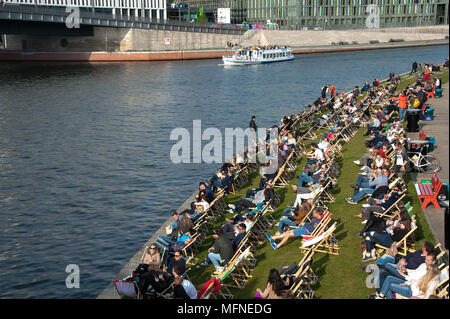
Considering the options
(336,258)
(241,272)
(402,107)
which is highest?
(402,107)

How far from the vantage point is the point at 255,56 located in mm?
93625

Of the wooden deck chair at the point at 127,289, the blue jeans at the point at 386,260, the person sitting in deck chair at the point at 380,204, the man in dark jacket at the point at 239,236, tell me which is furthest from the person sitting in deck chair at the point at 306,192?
the wooden deck chair at the point at 127,289

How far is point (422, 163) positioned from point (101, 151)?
832 inches

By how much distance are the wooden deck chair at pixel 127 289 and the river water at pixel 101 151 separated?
9.50ft

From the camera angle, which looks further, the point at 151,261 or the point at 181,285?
the point at 151,261

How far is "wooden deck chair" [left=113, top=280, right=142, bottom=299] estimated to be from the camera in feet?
42.2

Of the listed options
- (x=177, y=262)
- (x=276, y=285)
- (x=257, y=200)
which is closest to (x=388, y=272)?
(x=276, y=285)

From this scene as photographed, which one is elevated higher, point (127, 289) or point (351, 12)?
point (351, 12)

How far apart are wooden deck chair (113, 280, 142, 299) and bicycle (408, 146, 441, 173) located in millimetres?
10695

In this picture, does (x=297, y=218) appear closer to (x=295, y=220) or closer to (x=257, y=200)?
(x=295, y=220)
